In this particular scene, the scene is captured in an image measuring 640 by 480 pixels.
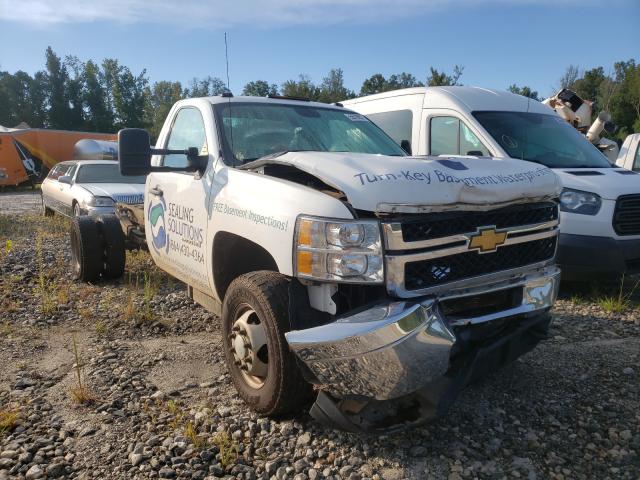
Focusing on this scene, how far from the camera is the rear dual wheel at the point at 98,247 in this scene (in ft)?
19.7

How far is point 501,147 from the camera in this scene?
232 inches

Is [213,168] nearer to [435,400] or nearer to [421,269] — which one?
[421,269]

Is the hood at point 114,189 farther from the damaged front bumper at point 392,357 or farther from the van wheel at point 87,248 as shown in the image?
the damaged front bumper at point 392,357

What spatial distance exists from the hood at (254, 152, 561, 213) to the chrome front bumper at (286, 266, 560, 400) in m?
0.48

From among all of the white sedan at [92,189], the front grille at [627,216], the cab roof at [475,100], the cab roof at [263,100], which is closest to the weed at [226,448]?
the cab roof at [263,100]

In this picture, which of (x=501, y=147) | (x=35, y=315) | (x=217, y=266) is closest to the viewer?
(x=217, y=266)

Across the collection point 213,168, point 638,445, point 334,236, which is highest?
point 213,168

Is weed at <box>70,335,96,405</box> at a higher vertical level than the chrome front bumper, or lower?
lower

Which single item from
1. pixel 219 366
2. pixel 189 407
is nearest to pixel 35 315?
pixel 219 366

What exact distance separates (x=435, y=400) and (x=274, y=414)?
92cm

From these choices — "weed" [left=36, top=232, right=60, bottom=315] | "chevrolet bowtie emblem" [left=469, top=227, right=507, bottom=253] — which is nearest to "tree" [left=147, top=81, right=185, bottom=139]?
"weed" [left=36, top=232, right=60, bottom=315]

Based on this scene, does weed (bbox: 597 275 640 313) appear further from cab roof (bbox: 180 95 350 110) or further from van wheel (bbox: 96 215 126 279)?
van wheel (bbox: 96 215 126 279)

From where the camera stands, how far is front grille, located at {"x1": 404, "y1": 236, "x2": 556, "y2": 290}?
2.59 metres

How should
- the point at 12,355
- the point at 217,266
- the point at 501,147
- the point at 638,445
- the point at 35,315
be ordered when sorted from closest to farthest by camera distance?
the point at 638,445, the point at 217,266, the point at 12,355, the point at 35,315, the point at 501,147
